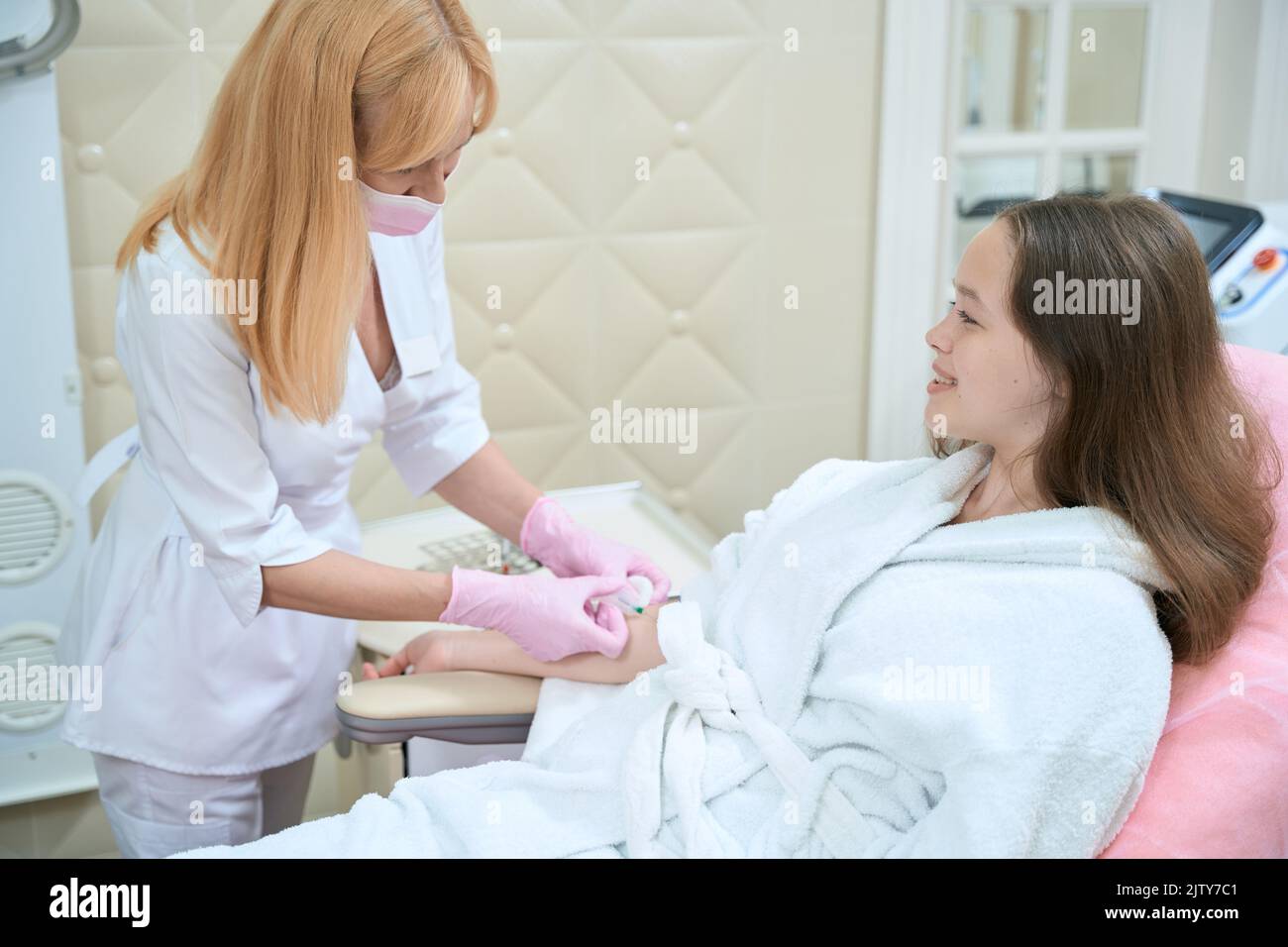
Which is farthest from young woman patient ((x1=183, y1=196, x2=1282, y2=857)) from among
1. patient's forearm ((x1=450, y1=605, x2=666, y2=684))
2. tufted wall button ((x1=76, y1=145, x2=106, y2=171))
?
tufted wall button ((x1=76, y1=145, x2=106, y2=171))

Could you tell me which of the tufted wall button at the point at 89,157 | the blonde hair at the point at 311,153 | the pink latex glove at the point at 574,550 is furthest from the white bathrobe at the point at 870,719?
the tufted wall button at the point at 89,157

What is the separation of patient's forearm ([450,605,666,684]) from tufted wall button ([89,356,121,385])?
3.13ft

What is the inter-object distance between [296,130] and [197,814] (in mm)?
882

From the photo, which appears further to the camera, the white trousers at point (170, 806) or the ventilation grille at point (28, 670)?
the ventilation grille at point (28, 670)

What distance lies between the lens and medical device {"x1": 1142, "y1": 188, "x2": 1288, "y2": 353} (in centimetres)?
200

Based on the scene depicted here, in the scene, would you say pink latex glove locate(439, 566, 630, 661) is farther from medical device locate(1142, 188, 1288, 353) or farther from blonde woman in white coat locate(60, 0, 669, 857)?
medical device locate(1142, 188, 1288, 353)

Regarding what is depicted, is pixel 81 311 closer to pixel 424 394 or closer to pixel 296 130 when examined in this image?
pixel 424 394

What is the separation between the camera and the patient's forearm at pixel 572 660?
5.11ft

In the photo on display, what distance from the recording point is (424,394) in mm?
1743

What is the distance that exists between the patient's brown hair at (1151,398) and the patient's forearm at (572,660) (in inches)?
22.3

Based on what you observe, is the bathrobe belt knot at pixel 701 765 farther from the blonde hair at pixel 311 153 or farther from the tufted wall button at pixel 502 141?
the tufted wall button at pixel 502 141

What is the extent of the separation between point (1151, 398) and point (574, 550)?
2.70 feet

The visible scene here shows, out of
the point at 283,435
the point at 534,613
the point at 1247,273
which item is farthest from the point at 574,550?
the point at 1247,273
